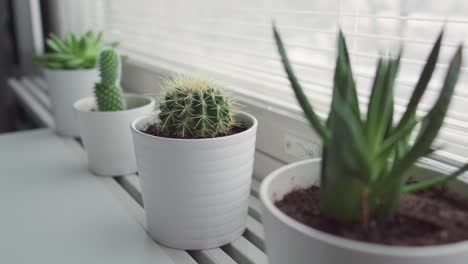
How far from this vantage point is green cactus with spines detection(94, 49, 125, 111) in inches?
36.6

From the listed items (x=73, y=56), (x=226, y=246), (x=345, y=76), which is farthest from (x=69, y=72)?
(x=345, y=76)

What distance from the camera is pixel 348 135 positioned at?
1.16 feet

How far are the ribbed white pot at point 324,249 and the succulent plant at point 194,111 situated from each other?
6.9 inches

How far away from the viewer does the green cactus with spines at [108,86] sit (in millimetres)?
930

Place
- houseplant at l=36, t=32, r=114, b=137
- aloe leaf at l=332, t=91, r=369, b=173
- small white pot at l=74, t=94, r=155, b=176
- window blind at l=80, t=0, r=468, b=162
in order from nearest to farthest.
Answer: aloe leaf at l=332, t=91, r=369, b=173 < window blind at l=80, t=0, r=468, b=162 < small white pot at l=74, t=94, r=155, b=176 < houseplant at l=36, t=32, r=114, b=137

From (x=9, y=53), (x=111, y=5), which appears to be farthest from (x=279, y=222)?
(x=9, y=53)

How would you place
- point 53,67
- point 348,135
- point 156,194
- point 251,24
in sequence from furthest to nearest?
1. point 53,67
2. point 251,24
3. point 156,194
4. point 348,135

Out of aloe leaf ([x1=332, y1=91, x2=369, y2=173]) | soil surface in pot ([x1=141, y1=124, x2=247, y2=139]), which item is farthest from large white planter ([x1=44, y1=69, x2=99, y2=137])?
aloe leaf ([x1=332, y1=91, x2=369, y2=173])

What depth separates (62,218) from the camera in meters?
0.77

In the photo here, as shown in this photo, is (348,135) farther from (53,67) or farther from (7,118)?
(7,118)

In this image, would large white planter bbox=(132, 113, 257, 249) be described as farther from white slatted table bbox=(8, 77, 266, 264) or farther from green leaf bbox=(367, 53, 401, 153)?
green leaf bbox=(367, 53, 401, 153)

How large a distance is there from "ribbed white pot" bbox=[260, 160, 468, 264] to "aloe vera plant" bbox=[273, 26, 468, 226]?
1.5 inches

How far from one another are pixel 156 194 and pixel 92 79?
2.08 feet

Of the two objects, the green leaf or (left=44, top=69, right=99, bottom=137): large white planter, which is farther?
(left=44, top=69, right=99, bottom=137): large white planter
